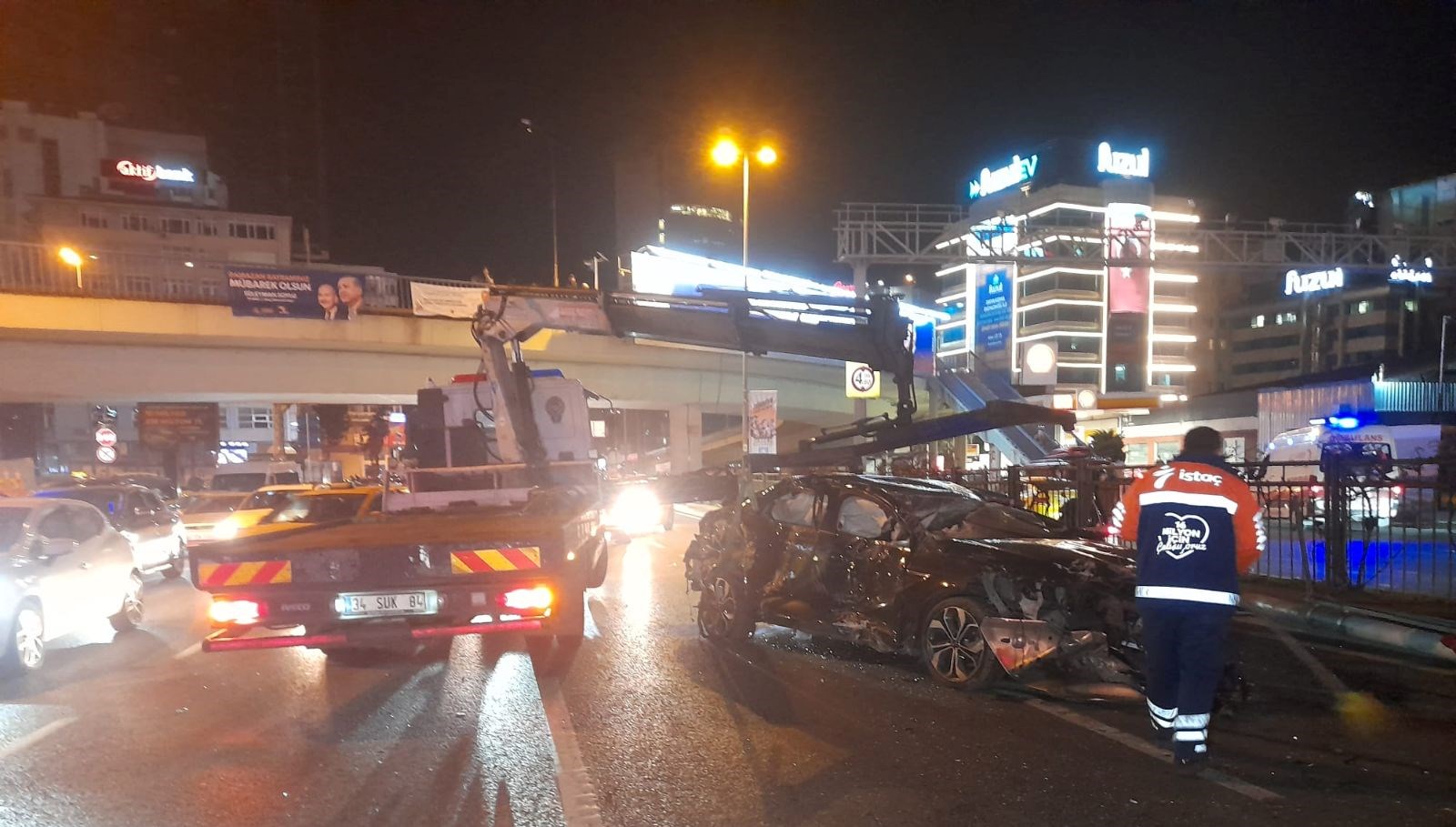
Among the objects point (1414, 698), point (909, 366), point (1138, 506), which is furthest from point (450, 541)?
point (1414, 698)

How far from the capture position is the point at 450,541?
19.6 ft

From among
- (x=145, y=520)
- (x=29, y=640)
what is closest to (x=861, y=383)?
(x=145, y=520)

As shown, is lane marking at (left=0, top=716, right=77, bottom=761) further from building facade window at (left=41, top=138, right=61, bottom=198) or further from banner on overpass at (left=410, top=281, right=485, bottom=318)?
building facade window at (left=41, top=138, right=61, bottom=198)

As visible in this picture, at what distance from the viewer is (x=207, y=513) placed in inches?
595

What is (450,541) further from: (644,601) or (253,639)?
(644,601)

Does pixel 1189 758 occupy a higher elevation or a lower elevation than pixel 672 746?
higher

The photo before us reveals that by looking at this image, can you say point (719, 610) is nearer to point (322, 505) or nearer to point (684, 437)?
point (322, 505)

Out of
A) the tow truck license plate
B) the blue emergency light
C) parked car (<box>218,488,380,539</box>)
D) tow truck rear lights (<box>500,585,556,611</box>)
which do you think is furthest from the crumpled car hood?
the blue emergency light

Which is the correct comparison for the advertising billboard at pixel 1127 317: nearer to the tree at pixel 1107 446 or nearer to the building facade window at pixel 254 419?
the tree at pixel 1107 446

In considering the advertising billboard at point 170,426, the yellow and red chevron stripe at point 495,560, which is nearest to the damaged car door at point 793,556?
the yellow and red chevron stripe at point 495,560

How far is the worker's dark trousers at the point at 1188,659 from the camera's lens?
457 cm

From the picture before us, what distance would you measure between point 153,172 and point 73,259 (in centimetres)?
4811

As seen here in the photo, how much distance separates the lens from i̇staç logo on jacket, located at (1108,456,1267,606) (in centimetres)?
461

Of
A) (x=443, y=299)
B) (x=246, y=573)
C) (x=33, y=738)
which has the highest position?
(x=443, y=299)
